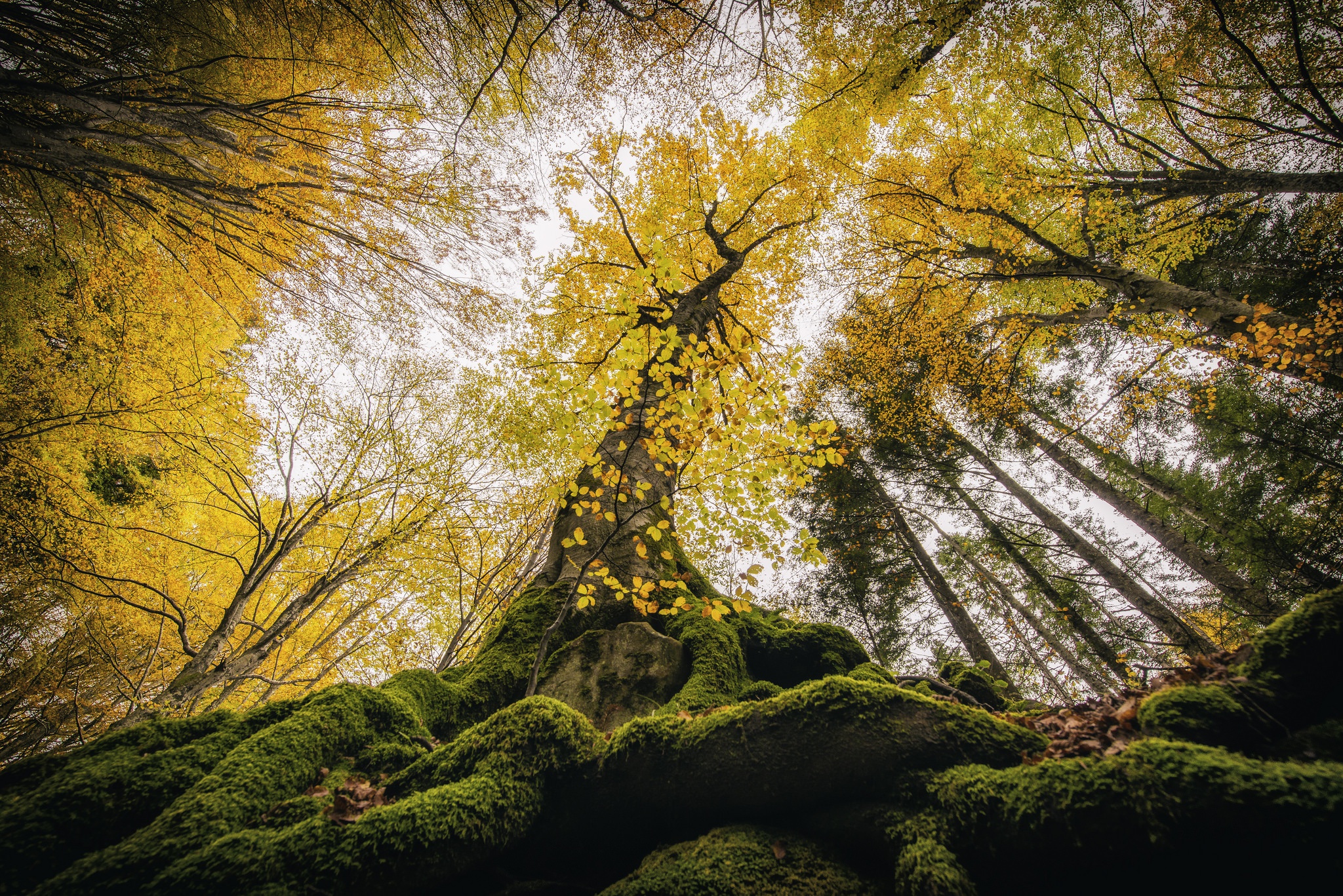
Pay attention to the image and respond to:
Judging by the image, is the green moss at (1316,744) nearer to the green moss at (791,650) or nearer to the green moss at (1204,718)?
the green moss at (1204,718)

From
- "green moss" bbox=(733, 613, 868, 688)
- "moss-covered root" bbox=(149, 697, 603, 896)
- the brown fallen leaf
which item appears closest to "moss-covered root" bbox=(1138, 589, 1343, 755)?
"green moss" bbox=(733, 613, 868, 688)

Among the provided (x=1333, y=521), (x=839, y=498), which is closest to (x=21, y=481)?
(x=839, y=498)

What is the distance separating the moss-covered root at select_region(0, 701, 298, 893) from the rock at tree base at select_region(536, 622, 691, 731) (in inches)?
69.8

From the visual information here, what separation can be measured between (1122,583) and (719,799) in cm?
905

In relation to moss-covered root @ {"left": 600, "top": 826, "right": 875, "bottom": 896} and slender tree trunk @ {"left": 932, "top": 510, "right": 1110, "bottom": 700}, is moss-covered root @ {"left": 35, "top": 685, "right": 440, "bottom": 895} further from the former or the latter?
slender tree trunk @ {"left": 932, "top": 510, "right": 1110, "bottom": 700}

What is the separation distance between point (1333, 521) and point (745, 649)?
28.2 ft

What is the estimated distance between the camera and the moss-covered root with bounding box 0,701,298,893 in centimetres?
147

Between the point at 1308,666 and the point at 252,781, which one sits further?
the point at 252,781

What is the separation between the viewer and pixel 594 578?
4.23 metres

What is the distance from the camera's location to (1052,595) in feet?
28.0

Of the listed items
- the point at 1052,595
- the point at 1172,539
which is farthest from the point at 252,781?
the point at 1052,595

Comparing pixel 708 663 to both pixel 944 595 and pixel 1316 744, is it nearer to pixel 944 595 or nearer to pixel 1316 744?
pixel 1316 744

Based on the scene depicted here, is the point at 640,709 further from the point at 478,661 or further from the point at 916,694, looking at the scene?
the point at 916,694

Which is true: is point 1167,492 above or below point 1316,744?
above
